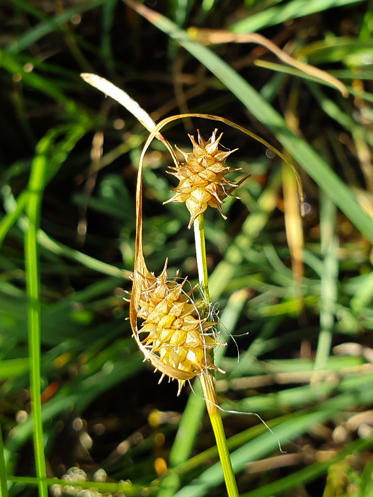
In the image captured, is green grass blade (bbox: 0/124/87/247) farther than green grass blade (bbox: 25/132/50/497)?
Yes

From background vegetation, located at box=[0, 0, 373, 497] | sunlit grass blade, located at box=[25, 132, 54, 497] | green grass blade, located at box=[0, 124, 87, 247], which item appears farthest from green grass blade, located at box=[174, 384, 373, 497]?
green grass blade, located at box=[0, 124, 87, 247]

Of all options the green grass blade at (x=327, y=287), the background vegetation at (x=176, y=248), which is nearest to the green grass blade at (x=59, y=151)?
the background vegetation at (x=176, y=248)

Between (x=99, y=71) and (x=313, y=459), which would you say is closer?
(x=313, y=459)

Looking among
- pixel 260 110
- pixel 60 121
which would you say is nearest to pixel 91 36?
pixel 60 121

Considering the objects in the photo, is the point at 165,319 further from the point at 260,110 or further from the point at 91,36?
the point at 91,36

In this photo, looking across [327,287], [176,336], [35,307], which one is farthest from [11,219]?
[327,287]

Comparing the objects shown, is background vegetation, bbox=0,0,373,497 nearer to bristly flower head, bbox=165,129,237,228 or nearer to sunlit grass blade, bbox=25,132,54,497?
sunlit grass blade, bbox=25,132,54,497

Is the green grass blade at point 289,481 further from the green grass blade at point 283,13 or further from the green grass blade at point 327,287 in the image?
the green grass blade at point 283,13

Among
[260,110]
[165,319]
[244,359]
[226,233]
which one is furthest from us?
[226,233]
